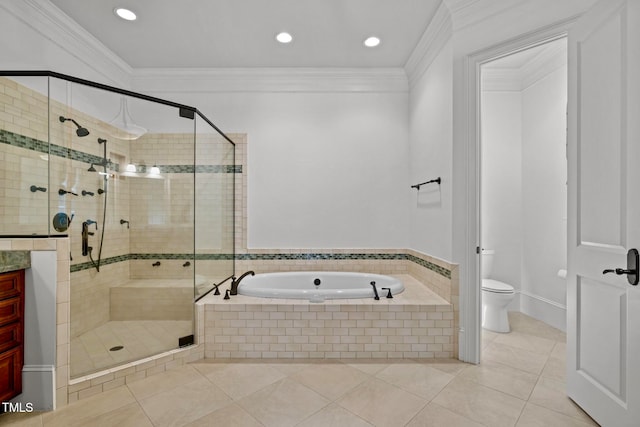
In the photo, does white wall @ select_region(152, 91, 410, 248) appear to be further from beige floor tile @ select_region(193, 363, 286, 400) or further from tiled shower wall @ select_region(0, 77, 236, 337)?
beige floor tile @ select_region(193, 363, 286, 400)

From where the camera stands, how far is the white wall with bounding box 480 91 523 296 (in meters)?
3.21

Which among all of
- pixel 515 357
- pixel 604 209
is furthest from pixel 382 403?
pixel 604 209

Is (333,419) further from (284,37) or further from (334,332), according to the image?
(284,37)

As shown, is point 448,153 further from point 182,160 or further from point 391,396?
point 182,160

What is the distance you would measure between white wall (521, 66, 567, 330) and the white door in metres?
1.39

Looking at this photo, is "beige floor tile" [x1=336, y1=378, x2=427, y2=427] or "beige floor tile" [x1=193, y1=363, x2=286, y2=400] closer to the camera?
"beige floor tile" [x1=336, y1=378, x2=427, y2=427]

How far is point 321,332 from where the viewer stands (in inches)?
88.0

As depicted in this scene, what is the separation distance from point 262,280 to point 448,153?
81.1 inches

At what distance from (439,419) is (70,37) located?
12.5ft

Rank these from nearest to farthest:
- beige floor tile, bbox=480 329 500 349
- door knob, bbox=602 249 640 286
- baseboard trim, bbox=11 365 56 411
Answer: door knob, bbox=602 249 640 286 → baseboard trim, bbox=11 365 56 411 → beige floor tile, bbox=480 329 500 349

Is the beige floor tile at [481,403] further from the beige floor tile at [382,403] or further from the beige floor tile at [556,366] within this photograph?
the beige floor tile at [556,366]

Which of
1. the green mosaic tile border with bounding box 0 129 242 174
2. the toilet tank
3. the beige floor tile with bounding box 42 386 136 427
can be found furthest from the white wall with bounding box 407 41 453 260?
the green mosaic tile border with bounding box 0 129 242 174

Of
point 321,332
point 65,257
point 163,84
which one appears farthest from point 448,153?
point 163,84

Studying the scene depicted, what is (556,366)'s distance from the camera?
212 cm
